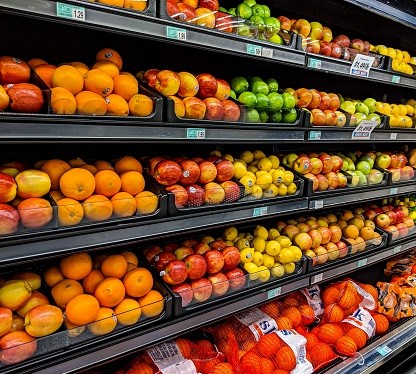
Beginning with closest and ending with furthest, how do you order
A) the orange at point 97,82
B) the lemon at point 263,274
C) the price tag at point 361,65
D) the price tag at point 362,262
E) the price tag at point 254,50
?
the orange at point 97,82
the price tag at point 254,50
the lemon at point 263,274
the price tag at point 361,65
the price tag at point 362,262

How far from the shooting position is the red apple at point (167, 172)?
1.58 m

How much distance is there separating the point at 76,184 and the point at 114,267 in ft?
1.26

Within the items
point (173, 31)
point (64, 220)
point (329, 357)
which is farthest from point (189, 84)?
point (329, 357)

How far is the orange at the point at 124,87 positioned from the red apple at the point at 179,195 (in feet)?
1.31

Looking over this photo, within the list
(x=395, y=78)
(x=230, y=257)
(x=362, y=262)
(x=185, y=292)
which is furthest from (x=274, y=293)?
(x=395, y=78)

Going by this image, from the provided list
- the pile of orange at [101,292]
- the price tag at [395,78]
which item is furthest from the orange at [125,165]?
the price tag at [395,78]

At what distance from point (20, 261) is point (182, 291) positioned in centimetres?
66

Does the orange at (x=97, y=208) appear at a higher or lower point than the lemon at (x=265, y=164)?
lower

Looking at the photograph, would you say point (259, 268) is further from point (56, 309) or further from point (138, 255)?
point (56, 309)

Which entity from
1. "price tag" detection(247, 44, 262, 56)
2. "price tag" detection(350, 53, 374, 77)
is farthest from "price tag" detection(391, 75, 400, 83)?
"price tag" detection(247, 44, 262, 56)

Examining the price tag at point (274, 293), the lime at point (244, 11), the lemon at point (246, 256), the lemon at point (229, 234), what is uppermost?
the lime at point (244, 11)

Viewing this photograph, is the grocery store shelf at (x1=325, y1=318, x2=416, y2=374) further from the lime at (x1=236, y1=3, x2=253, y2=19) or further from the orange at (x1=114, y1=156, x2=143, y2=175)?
the lime at (x1=236, y1=3, x2=253, y2=19)

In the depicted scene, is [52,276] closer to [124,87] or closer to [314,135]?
[124,87]

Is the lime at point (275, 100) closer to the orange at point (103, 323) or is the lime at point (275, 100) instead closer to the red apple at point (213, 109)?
the red apple at point (213, 109)
